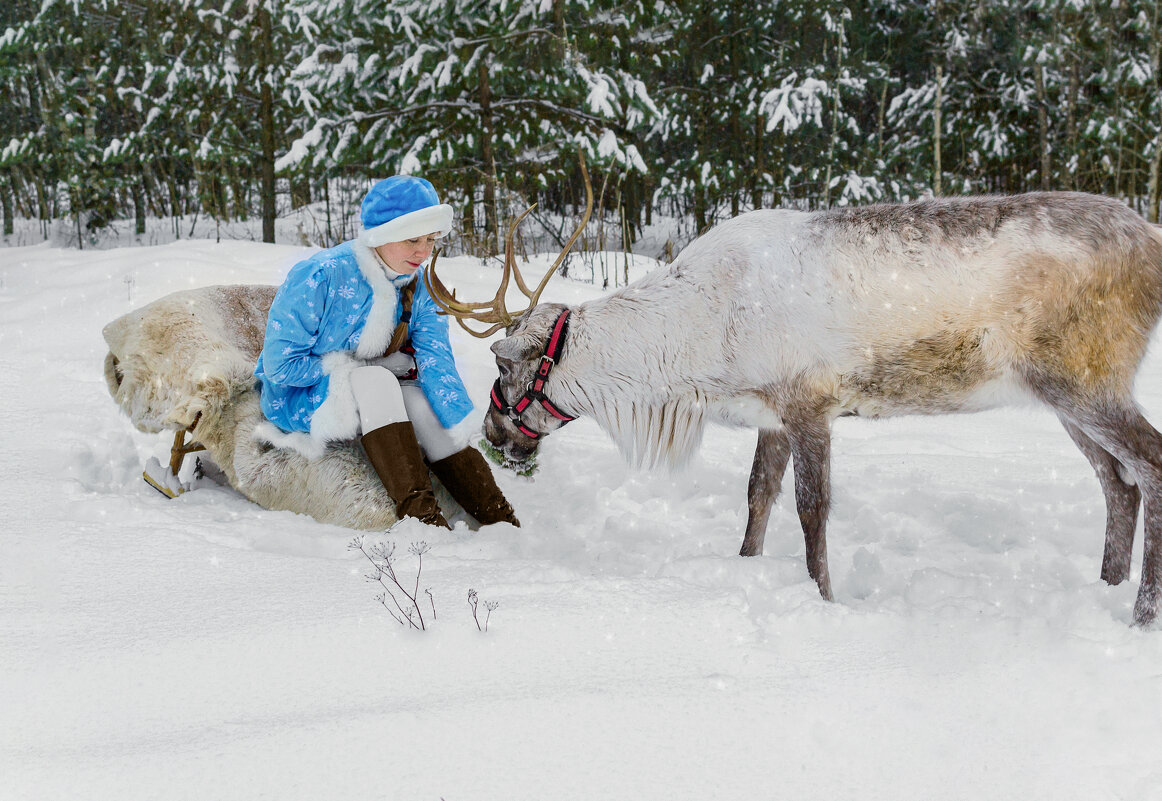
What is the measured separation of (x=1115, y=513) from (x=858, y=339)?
1.08 m

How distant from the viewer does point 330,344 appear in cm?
336

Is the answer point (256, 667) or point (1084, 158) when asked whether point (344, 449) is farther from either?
point (1084, 158)

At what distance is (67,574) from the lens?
241 cm

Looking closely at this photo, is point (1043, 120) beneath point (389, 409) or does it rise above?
above

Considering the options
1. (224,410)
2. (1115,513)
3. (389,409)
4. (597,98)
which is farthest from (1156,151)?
(224,410)

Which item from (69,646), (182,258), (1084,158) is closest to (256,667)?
(69,646)

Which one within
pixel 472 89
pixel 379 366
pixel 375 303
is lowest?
pixel 379 366

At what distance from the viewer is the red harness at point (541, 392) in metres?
3.22

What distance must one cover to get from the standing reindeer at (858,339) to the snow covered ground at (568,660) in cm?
38

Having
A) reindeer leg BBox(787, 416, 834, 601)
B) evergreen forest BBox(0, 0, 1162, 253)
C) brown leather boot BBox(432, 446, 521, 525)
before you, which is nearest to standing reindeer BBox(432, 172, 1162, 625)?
reindeer leg BBox(787, 416, 834, 601)

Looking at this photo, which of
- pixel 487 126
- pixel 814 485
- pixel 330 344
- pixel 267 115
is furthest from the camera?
pixel 267 115

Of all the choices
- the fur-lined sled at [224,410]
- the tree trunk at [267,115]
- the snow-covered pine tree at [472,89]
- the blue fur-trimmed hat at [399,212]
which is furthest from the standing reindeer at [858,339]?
the tree trunk at [267,115]

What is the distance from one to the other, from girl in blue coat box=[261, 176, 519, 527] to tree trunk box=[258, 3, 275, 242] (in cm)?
906

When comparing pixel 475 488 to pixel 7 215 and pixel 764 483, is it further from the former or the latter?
pixel 7 215
